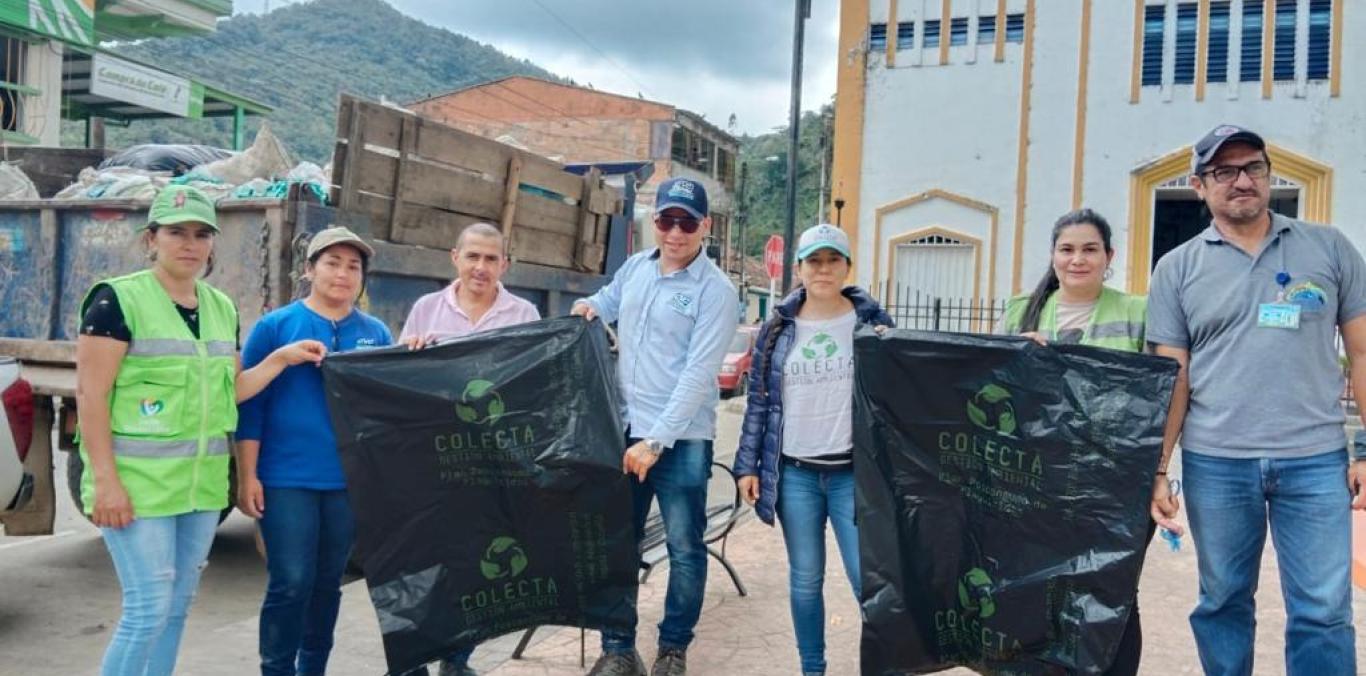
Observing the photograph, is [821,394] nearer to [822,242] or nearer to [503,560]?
[822,242]

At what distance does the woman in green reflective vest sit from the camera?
120 inches

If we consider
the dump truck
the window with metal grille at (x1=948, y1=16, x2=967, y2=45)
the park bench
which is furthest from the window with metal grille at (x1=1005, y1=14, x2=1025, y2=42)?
the park bench

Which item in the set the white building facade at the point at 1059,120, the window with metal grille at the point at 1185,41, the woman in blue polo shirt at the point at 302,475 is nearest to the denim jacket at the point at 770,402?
the woman in blue polo shirt at the point at 302,475

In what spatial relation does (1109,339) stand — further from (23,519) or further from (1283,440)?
(23,519)

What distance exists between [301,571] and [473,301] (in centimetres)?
108

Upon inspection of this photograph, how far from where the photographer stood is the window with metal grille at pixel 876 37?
18.3 m

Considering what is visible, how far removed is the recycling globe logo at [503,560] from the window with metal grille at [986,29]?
1683 centimetres

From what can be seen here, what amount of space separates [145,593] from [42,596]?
9.40 ft

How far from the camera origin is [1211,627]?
3016mm

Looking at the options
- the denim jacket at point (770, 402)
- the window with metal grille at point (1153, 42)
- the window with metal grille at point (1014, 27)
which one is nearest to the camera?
the denim jacket at point (770, 402)

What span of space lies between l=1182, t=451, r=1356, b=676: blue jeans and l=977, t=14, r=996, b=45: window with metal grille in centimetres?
1630

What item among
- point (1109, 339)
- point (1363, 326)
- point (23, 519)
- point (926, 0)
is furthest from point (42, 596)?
point (926, 0)

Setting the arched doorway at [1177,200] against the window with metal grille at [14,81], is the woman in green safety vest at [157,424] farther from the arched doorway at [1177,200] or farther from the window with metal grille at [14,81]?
the window with metal grille at [14,81]

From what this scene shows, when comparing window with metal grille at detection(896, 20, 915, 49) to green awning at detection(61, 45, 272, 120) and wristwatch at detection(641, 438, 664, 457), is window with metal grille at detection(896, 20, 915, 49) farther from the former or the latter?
green awning at detection(61, 45, 272, 120)
